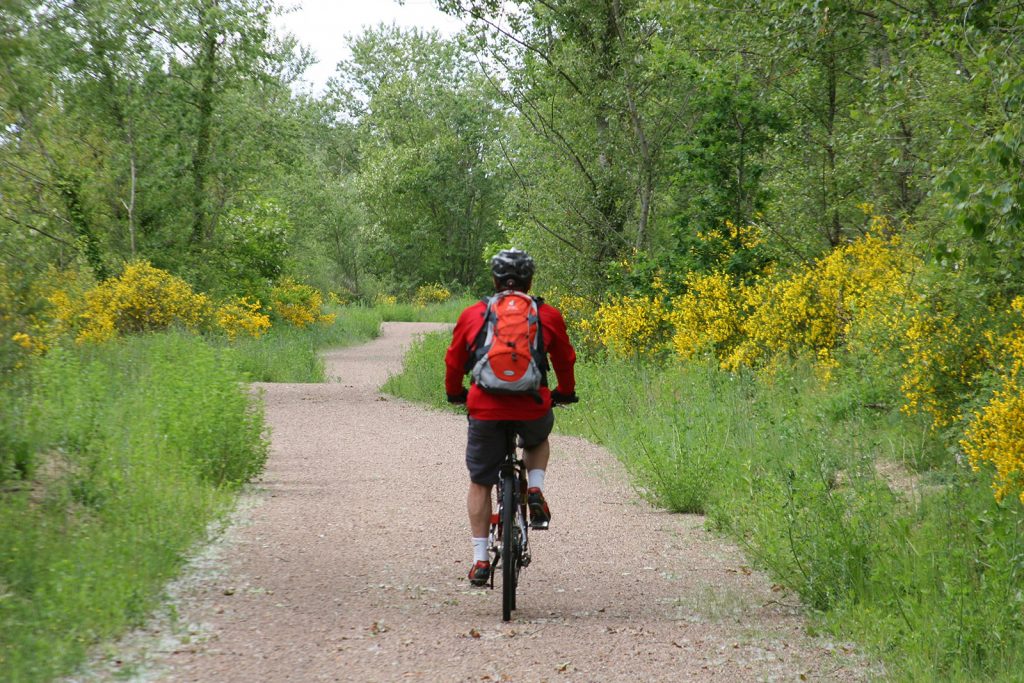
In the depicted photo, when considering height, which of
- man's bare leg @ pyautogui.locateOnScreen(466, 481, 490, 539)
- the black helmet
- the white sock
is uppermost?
the black helmet

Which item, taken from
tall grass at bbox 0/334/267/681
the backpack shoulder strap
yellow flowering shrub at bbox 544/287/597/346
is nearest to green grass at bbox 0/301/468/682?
tall grass at bbox 0/334/267/681

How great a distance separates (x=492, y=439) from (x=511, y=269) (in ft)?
3.02

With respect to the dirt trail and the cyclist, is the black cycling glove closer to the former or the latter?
the cyclist

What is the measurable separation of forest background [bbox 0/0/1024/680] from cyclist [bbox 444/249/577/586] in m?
1.42

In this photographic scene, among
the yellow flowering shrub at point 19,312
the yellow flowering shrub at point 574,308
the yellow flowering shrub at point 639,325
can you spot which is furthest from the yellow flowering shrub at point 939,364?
the yellow flowering shrub at point 574,308

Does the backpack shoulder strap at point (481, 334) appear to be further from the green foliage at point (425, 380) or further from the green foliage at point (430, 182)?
the green foliage at point (430, 182)

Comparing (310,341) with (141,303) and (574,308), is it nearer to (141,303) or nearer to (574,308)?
(141,303)

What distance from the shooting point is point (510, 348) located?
5.61m

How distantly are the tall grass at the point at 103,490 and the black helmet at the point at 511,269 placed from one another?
2447mm

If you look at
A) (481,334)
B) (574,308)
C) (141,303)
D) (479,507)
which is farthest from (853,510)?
(141,303)

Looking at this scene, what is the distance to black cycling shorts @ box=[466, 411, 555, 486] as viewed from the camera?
5910 millimetres

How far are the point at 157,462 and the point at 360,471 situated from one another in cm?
337

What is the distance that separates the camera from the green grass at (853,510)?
4875mm

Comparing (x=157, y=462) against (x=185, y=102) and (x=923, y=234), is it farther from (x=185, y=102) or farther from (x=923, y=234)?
(x=185, y=102)
